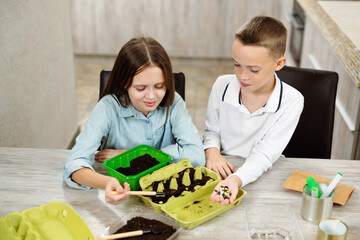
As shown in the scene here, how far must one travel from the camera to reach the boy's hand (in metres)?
1.39

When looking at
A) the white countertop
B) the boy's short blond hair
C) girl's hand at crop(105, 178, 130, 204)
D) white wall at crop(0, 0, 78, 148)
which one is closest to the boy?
the boy's short blond hair

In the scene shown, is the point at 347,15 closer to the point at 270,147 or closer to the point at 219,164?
the point at 270,147

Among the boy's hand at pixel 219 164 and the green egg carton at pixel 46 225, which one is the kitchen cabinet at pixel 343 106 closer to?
the boy's hand at pixel 219 164

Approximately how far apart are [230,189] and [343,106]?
132 centimetres

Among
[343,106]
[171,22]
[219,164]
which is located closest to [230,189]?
[219,164]

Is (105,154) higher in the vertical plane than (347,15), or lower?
lower

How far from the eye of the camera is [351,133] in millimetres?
2117

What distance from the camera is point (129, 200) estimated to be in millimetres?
1258

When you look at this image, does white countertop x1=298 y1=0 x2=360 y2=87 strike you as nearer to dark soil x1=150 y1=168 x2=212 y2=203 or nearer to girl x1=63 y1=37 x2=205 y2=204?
girl x1=63 y1=37 x2=205 y2=204

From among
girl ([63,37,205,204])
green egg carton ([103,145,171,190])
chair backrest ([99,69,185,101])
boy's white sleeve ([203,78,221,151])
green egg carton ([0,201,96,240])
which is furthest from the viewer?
chair backrest ([99,69,185,101])

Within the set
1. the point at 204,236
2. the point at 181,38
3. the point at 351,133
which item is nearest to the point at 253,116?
the point at 204,236

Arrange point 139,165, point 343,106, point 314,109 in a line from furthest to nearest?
point 343,106
point 314,109
point 139,165

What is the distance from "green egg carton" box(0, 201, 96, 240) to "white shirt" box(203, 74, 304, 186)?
0.56m

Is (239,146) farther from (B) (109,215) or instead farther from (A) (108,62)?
(A) (108,62)
